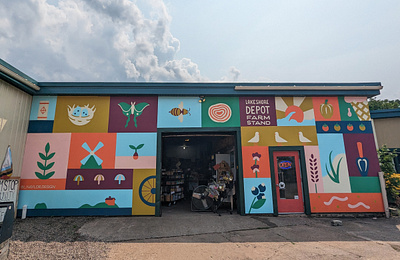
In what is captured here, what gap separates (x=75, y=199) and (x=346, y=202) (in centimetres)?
912

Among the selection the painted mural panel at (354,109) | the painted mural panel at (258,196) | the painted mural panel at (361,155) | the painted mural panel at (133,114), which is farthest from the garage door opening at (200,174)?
the painted mural panel at (354,109)

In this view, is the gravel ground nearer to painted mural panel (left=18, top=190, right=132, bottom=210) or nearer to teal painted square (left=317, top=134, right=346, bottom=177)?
painted mural panel (left=18, top=190, right=132, bottom=210)

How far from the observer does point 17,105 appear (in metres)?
6.46

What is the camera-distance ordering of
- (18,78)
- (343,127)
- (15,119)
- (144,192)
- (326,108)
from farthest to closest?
(326,108)
(343,127)
(144,192)
(15,119)
(18,78)

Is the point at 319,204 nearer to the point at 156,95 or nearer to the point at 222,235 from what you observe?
the point at 222,235

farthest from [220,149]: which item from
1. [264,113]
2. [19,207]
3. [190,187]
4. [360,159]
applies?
[19,207]

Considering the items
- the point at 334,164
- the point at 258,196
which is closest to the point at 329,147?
the point at 334,164

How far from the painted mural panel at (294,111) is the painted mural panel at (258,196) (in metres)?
2.23

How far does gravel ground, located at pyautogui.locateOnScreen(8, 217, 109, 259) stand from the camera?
3.91 meters

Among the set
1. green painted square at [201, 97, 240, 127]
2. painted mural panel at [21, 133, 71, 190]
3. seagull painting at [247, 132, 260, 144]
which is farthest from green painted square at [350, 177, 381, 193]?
painted mural panel at [21, 133, 71, 190]

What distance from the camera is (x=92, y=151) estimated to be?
692 centimetres

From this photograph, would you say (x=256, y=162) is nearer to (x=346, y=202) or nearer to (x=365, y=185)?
(x=346, y=202)

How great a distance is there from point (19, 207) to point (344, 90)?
1186cm

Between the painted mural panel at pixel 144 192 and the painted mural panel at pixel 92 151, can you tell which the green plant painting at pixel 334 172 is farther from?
the painted mural panel at pixel 92 151
